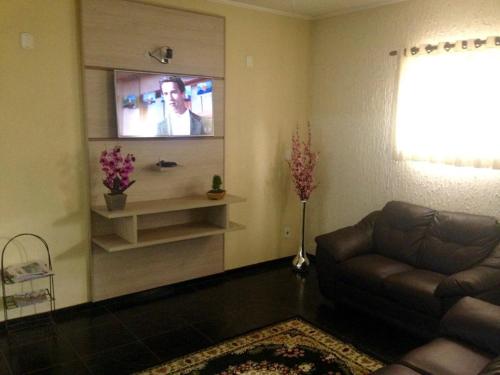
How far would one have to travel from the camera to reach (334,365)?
285 cm

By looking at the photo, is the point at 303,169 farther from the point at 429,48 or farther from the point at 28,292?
the point at 28,292

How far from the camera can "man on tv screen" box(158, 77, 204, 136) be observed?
3744mm

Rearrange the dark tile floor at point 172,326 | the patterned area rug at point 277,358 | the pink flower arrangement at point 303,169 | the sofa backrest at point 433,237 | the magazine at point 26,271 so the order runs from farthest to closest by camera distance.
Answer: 1. the pink flower arrangement at point 303,169
2. the sofa backrest at point 433,237
3. the magazine at point 26,271
4. the dark tile floor at point 172,326
5. the patterned area rug at point 277,358

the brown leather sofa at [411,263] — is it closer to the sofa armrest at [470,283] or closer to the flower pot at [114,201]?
the sofa armrest at [470,283]

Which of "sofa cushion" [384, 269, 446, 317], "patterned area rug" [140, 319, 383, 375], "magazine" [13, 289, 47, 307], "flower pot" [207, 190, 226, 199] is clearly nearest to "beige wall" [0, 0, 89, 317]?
"magazine" [13, 289, 47, 307]

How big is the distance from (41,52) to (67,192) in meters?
1.03

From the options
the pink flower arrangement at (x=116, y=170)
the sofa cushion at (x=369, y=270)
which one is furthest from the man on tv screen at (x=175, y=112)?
the sofa cushion at (x=369, y=270)

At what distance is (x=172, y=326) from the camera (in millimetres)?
3379

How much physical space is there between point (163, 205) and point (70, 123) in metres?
0.94

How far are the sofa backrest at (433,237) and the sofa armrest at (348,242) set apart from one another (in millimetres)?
79

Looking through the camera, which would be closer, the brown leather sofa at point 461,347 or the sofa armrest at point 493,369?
the sofa armrest at point 493,369

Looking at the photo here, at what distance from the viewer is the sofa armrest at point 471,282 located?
111 inches

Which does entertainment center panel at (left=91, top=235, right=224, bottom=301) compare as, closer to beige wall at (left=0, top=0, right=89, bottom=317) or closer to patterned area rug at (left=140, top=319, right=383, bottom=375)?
beige wall at (left=0, top=0, right=89, bottom=317)

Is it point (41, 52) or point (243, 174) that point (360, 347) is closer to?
point (243, 174)
